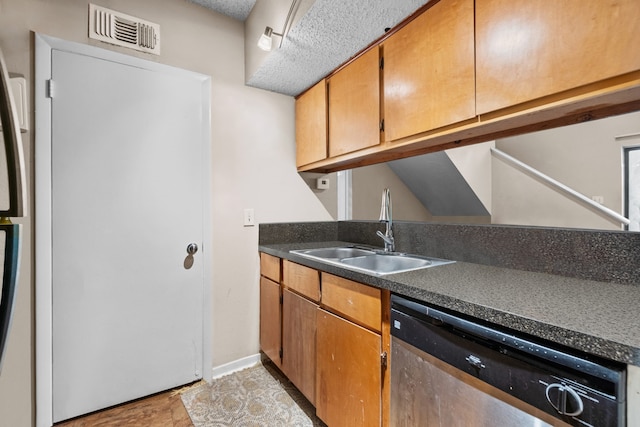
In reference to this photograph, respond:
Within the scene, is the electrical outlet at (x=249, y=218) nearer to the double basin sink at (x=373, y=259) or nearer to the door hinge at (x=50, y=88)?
the double basin sink at (x=373, y=259)

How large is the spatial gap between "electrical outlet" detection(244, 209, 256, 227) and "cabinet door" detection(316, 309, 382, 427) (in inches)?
37.2

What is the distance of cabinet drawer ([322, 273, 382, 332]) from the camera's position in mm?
1137

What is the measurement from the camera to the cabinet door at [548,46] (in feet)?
2.67

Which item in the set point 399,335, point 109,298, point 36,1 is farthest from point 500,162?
point 36,1

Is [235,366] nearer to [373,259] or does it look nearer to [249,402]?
[249,402]

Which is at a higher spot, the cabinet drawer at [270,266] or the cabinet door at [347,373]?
the cabinet drawer at [270,266]

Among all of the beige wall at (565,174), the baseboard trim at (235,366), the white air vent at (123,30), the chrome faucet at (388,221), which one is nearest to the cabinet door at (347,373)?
the chrome faucet at (388,221)

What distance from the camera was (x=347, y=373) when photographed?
126 cm

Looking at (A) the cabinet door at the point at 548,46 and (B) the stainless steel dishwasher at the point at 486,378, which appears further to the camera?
(A) the cabinet door at the point at 548,46

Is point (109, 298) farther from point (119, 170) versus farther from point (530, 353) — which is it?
point (530, 353)

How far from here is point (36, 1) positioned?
4.85 feet

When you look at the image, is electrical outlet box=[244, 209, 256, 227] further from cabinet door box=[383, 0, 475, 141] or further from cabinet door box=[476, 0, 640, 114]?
cabinet door box=[476, 0, 640, 114]

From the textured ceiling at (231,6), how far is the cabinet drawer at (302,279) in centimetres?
172

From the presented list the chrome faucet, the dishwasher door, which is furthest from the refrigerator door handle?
the chrome faucet
